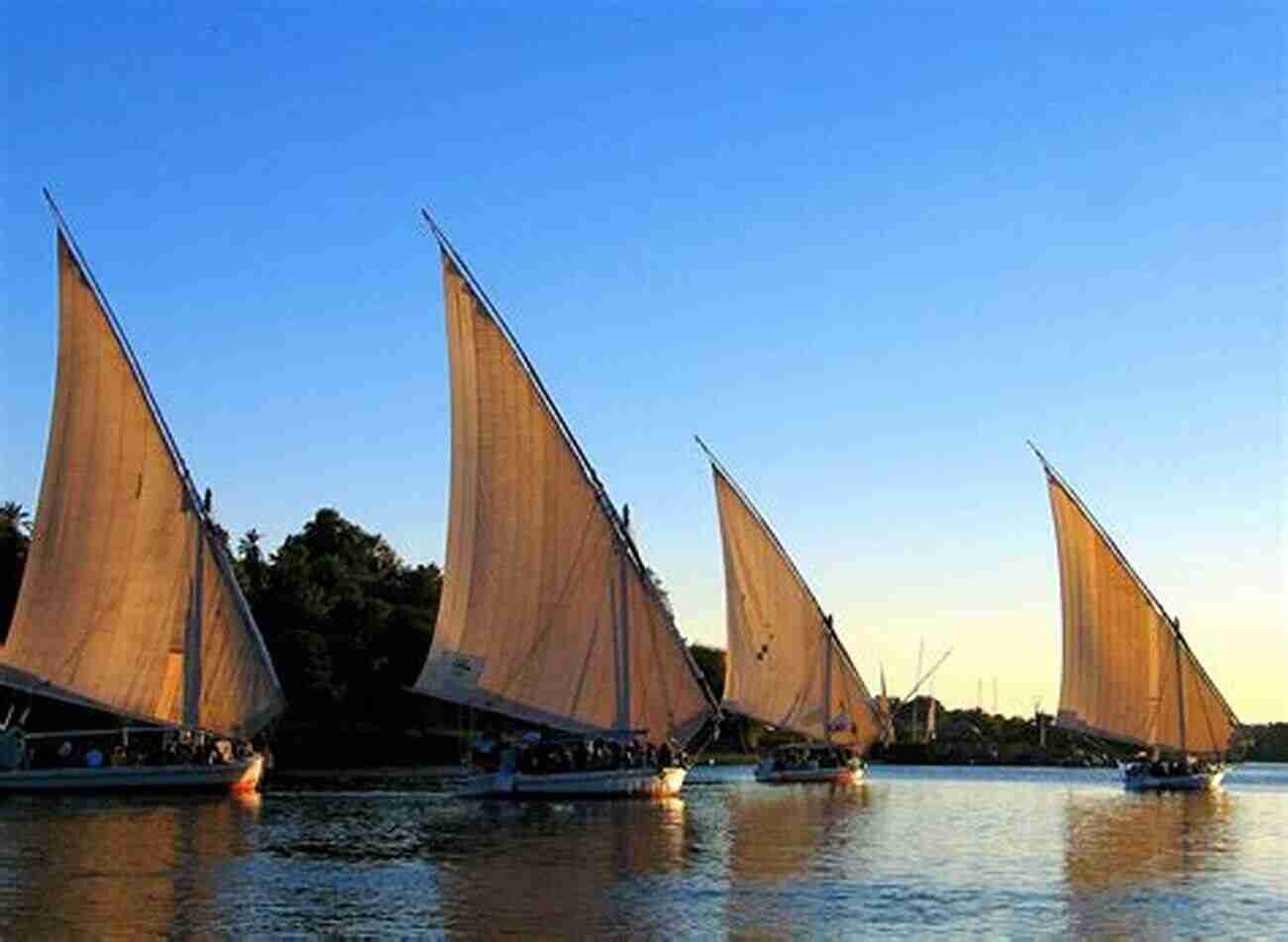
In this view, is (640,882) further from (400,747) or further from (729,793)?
(400,747)

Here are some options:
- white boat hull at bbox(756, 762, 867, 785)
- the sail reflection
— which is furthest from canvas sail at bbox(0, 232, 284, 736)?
white boat hull at bbox(756, 762, 867, 785)

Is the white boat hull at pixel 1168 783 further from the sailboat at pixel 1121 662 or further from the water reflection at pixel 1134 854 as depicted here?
the water reflection at pixel 1134 854

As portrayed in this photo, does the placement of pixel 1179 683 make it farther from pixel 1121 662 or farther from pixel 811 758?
pixel 811 758

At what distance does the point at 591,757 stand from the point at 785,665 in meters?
31.1

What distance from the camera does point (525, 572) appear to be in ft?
252

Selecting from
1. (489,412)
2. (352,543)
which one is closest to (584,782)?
(489,412)

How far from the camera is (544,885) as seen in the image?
45062mm

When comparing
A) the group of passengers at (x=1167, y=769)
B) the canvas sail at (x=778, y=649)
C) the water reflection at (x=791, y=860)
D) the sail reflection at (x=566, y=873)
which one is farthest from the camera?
the group of passengers at (x=1167, y=769)

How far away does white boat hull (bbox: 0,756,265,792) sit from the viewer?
77.4 meters

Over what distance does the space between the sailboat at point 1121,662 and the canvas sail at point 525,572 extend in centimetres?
3391

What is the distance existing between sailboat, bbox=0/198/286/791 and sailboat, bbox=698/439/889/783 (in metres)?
29.9

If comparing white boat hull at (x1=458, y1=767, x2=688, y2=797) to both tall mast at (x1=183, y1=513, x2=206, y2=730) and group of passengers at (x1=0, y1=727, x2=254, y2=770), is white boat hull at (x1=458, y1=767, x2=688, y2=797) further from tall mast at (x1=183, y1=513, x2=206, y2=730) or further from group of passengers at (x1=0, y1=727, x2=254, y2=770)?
tall mast at (x1=183, y1=513, x2=206, y2=730)

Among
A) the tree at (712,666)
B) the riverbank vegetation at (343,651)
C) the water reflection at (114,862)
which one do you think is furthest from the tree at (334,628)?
the water reflection at (114,862)

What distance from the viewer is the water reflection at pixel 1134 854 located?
137 feet
